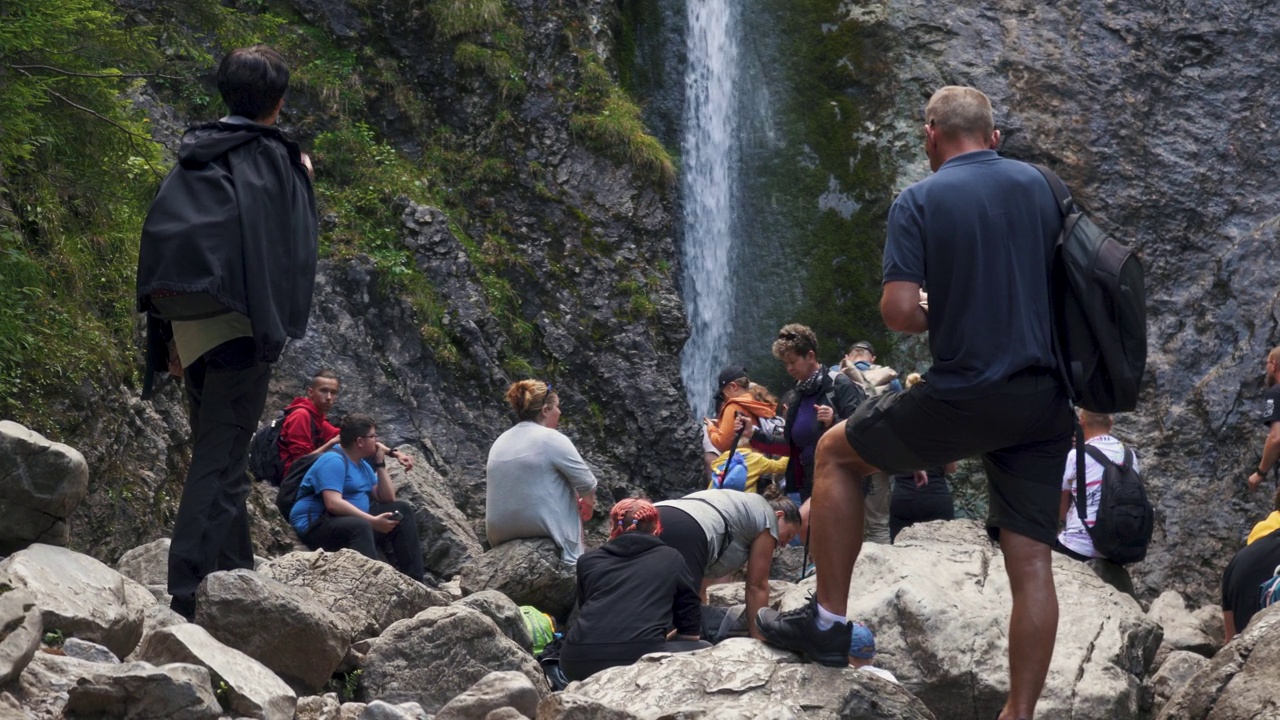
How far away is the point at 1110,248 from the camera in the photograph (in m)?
4.74

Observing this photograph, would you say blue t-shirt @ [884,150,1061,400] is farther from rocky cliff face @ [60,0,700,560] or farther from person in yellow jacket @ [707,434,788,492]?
rocky cliff face @ [60,0,700,560]

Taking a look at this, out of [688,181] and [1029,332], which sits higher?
[1029,332]

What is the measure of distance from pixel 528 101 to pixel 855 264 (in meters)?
4.63

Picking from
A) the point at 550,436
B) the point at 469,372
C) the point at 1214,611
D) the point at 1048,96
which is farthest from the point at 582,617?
the point at 1048,96

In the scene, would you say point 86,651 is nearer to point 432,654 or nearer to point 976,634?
point 432,654

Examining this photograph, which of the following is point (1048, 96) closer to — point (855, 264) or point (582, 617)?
point (855, 264)

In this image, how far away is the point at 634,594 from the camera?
7156mm

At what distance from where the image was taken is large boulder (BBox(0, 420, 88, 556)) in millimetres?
5445

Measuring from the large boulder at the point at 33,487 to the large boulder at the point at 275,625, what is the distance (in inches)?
27.4

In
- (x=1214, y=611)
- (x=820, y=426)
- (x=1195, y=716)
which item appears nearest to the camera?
(x=1195, y=716)

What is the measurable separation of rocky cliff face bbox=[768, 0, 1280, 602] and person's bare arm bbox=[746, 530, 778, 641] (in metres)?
9.21

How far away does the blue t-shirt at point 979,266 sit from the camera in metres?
4.66

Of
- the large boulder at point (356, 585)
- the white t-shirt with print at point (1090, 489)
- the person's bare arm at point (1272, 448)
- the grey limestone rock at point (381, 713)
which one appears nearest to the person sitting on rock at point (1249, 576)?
the white t-shirt with print at point (1090, 489)

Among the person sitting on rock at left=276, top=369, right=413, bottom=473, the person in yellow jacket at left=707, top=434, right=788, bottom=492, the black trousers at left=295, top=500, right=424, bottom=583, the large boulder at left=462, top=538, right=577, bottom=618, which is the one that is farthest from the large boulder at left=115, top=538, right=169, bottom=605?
the person in yellow jacket at left=707, top=434, right=788, bottom=492
